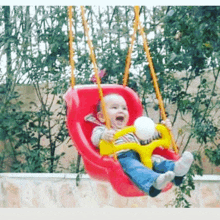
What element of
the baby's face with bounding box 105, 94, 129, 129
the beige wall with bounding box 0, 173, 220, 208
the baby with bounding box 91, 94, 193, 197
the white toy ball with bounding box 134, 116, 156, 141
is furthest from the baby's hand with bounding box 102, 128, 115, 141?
the beige wall with bounding box 0, 173, 220, 208

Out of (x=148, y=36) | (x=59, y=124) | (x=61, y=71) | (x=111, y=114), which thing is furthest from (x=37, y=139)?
(x=111, y=114)

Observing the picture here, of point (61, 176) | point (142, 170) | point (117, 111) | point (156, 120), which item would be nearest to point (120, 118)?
point (117, 111)

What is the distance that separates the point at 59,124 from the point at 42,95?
8.3 inches

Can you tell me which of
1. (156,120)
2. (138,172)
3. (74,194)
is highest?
(156,120)

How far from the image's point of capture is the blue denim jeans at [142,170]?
154 cm

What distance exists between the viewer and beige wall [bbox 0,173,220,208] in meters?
2.58

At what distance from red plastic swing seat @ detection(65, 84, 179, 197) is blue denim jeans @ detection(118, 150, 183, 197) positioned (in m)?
0.04

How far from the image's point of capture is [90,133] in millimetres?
1923

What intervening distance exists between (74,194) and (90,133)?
2.69ft

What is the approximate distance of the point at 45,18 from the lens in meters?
2.84

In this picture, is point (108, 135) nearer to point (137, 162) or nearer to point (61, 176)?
point (137, 162)

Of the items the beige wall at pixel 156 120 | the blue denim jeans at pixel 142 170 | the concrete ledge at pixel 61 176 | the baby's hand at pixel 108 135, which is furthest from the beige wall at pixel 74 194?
the baby's hand at pixel 108 135

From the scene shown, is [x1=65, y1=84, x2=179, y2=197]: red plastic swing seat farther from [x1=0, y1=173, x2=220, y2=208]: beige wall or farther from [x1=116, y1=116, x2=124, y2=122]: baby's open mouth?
[x1=0, y1=173, x2=220, y2=208]: beige wall

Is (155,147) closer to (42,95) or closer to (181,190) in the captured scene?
(181,190)
